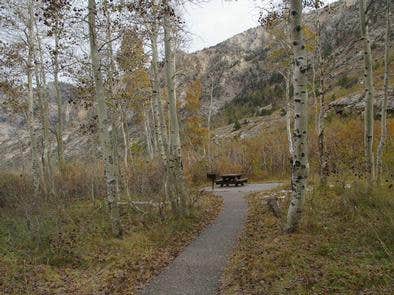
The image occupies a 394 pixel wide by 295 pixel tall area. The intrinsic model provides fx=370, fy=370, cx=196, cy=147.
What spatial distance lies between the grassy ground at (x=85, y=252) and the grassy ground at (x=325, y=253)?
1871 mm

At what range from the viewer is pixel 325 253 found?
6.65 meters

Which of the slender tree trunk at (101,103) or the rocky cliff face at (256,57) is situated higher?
the rocky cliff face at (256,57)

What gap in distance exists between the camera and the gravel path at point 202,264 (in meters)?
6.61

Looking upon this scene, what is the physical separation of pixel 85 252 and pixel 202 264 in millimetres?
2818

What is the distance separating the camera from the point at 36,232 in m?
9.30

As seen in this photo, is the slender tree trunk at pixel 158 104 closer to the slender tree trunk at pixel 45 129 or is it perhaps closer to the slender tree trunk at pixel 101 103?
the slender tree trunk at pixel 101 103

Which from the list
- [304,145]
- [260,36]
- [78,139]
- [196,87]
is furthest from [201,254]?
[260,36]

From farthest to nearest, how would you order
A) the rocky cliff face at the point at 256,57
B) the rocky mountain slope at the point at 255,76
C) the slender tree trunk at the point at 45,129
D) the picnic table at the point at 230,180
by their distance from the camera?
the rocky cliff face at the point at 256,57
the rocky mountain slope at the point at 255,76
the picnic table at the point at 230,180
the slender tree trunk at the point at 45,129

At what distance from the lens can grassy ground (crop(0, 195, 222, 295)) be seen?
692cm

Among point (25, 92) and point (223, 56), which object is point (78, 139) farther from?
point (25, 92)

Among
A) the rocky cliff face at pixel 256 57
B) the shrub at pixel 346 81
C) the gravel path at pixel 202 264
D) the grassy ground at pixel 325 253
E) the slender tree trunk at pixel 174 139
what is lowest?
the gravel path at pixel 202 264

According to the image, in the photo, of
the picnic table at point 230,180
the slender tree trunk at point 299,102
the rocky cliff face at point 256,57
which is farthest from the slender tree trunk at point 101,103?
the rocky cliff face at point 256,57

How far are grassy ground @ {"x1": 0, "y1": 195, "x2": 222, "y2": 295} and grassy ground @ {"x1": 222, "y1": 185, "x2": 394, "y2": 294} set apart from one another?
1871 millimetres

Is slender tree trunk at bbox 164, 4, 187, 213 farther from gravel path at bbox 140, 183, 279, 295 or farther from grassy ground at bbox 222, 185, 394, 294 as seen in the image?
grassy ground at bbox 222, 185, 394, 294
